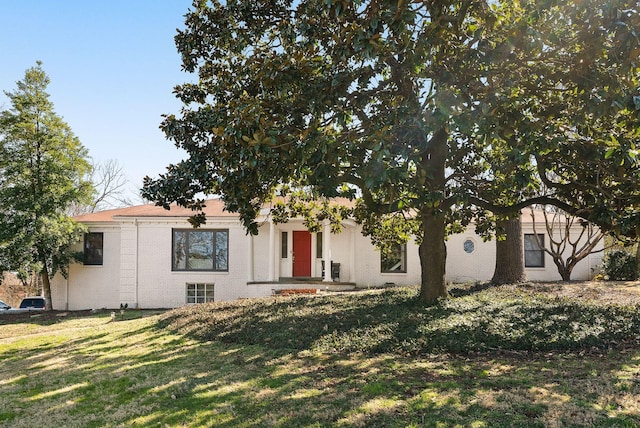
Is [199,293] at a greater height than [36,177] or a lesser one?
lesser

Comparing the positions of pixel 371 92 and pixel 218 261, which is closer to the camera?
pixel 371 92

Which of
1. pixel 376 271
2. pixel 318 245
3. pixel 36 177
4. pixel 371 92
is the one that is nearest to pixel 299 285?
pixel 318 245

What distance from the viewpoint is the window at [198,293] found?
1900cm

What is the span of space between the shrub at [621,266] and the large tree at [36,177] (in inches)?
750

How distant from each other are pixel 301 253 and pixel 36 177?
Answer: 1004 centimetres

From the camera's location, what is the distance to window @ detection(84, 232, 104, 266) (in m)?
19.7

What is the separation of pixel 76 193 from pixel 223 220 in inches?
210

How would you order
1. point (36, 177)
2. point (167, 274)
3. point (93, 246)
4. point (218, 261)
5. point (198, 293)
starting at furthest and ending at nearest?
point (93, 246) → point (218, 261) → point (198, 293) → point (167, 274) → point (36, 177)

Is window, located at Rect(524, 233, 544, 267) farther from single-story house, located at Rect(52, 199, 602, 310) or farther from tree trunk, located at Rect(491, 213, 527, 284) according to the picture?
tree trunk, located at Rect(491, 213, 527, 284)

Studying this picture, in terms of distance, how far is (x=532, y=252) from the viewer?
65.3 feet

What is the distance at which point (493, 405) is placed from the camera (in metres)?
4.95

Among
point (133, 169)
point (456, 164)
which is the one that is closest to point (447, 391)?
point (456, 164)

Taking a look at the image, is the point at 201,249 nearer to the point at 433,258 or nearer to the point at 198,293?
the point at 198,293

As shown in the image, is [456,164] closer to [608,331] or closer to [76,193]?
[608,331]
